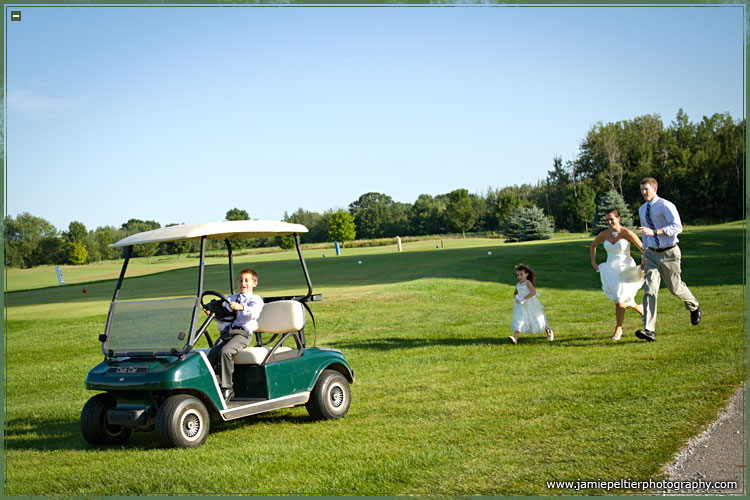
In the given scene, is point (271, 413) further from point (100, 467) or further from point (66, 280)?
point (66, 280)

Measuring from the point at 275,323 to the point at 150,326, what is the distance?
49.8 inches

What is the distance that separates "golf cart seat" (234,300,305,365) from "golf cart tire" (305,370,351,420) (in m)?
0.56

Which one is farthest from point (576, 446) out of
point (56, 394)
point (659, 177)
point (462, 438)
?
point (659, 177)

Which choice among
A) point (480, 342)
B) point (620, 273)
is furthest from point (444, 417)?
point (620, 273)

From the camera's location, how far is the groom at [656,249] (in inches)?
389

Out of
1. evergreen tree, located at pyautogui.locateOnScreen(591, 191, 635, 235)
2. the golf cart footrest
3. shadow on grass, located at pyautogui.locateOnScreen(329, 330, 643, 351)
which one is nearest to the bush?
evergreen tree, located at pyautogui.locateOnScreen(591, 191, 635, 235)

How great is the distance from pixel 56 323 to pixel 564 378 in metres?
15.4

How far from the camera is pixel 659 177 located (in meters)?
69.0

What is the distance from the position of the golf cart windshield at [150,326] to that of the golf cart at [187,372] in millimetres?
10

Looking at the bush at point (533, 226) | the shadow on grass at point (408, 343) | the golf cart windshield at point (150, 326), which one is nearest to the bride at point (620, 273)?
the shadow on grass at point (408, 343)

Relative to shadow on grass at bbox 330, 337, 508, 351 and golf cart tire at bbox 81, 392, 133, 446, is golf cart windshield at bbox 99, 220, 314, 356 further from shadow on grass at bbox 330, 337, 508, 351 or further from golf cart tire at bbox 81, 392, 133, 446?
shadow on grass at bbox 330, 337, 508, 351

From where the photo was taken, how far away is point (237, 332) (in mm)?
6875

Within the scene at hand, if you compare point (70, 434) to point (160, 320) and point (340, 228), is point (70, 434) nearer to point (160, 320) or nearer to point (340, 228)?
point (160, 320)

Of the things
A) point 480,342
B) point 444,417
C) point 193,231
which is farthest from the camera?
point 480,342
